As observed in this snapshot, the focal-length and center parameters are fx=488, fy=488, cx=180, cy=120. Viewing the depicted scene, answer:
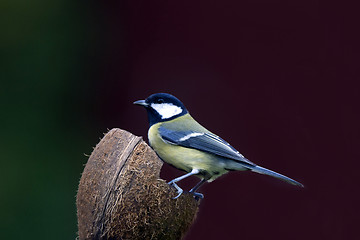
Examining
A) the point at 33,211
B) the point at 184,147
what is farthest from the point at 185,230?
the point at 33,211

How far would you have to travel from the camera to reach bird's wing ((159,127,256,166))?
6.50 feet

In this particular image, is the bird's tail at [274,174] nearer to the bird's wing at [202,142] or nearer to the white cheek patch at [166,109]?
the bird's wing at [202,142]

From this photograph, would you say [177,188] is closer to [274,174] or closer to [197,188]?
[197,188]

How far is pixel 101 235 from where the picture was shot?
1.67 meters

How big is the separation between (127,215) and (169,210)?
14 cm

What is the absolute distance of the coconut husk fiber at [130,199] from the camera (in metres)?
1.65

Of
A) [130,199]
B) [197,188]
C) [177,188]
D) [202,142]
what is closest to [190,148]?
[202,142]

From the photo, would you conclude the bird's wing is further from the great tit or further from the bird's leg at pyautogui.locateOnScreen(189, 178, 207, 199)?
the bird's leg at pyautogui.locateOnScreen(189, 178, 207, 199)

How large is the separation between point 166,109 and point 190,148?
234 millimetres

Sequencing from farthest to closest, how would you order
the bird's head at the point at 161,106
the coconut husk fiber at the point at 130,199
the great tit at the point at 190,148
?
the bird's head at the point at 161,106
the great tit at the point at 190,148
the coconut husk fiber at the point at 130,199

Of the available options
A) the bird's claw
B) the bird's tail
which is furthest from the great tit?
the bird's claw

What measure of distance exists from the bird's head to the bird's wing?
0.25ft

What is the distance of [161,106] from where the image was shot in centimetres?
212

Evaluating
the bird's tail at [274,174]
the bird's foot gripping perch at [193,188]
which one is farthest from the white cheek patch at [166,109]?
the bird's tail at [274,174]
